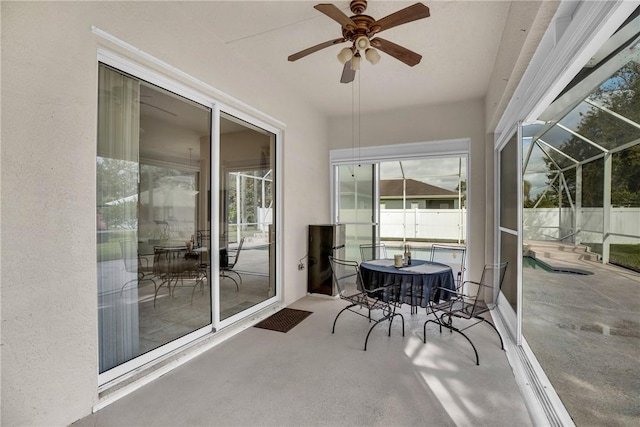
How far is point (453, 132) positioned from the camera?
468 centimetres

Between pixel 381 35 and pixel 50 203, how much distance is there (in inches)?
119

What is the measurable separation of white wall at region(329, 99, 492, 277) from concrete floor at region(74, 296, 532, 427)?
1730mm

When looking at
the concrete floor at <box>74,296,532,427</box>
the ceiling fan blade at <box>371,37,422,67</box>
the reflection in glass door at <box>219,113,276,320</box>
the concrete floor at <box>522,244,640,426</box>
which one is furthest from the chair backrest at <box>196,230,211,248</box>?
the concrete floor at <box>522,244,640,426</box>

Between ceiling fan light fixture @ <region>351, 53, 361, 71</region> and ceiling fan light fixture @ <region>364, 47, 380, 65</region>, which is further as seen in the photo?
ceiling fan light fixture @ <region>351, 53, 361, 71</region>

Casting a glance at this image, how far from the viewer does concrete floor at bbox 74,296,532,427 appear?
193 cm

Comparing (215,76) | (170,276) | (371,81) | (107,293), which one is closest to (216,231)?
(170,276)

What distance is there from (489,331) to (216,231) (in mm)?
3190

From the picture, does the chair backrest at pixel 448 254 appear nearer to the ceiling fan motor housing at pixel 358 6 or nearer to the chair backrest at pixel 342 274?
the chair backrest at pixel 342 274

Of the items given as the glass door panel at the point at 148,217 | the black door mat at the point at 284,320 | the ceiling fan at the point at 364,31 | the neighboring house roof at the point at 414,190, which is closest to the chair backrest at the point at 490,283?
the black door mat at the point at 284,320

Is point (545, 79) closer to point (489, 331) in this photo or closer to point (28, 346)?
point (489, 331)

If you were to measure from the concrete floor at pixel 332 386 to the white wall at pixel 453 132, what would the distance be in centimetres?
173

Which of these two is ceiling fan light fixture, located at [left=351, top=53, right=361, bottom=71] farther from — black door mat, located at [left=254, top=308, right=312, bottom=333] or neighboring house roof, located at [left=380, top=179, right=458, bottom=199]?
neighboring house roof, located at [left=380, top=179, right=458, bottom=199]

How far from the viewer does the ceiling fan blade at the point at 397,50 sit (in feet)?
7.68

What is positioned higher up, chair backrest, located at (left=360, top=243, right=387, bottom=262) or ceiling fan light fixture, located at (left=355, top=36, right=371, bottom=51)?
ceiling fan light fixture, located at (left=355, top=36, right=371, bottom=51)
